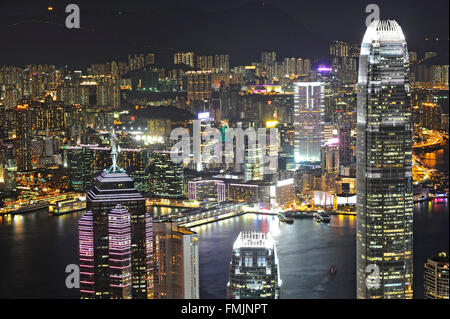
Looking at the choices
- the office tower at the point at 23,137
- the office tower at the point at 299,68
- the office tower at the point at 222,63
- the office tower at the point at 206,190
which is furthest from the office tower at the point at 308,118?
the office tower at the point at 23,137

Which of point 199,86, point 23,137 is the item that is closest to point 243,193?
point 23,137

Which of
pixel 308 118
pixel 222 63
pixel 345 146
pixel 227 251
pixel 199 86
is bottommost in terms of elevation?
pixel 227 251

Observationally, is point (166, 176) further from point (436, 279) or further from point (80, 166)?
point (436, 279)

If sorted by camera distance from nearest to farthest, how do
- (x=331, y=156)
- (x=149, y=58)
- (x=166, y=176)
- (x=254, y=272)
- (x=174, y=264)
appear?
1. (x=254, y=272)
2. (x=174, y=264)
3. (x=149, y=58)
4. (x=166, y=176)
5. (x=331, y=156)

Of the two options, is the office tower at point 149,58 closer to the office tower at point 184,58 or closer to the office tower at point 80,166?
the office tower at point 184,58
